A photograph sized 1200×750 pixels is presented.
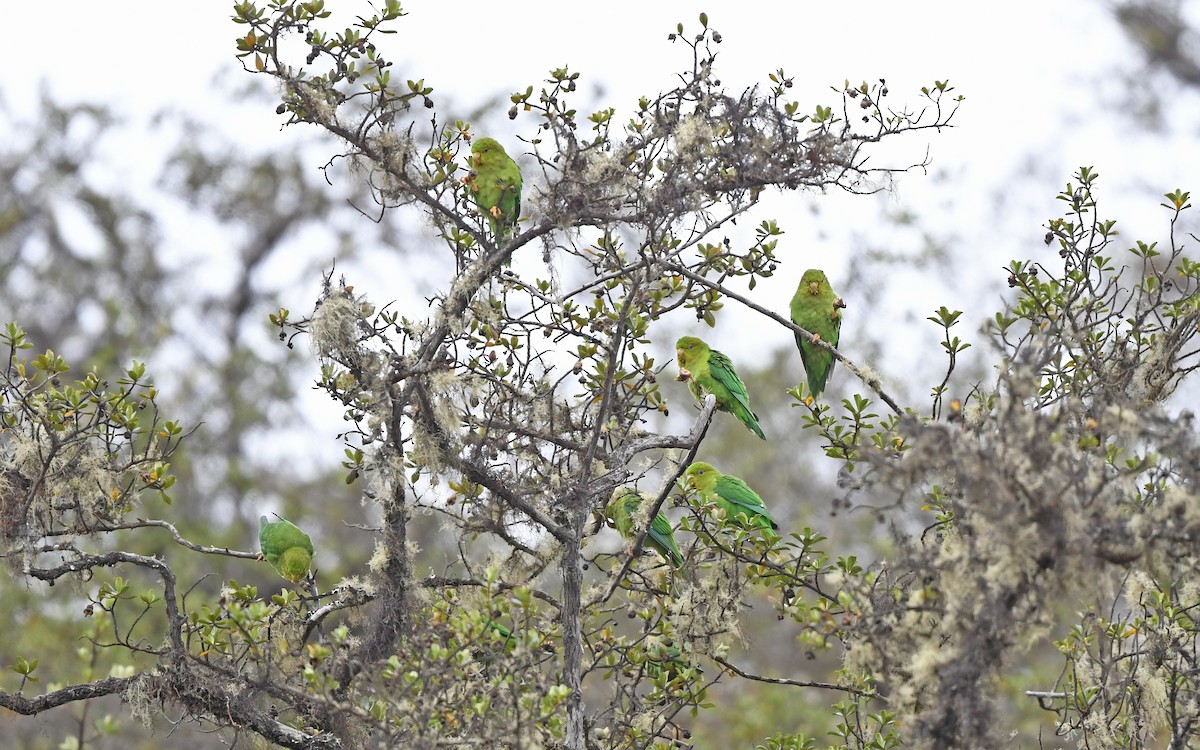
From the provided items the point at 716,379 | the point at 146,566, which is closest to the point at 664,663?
the point at 716,379

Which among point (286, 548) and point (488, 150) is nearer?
point (488, 150)

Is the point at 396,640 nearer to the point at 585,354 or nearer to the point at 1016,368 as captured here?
the point at 585,354

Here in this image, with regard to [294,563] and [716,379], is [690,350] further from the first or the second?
[294,563]

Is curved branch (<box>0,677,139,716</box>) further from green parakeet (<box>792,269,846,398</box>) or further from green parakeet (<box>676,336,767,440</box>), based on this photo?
green parakeet (<box>792,269,846,398</box>)

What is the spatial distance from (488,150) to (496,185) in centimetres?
40

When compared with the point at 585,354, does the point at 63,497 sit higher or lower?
lower

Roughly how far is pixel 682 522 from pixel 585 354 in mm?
703

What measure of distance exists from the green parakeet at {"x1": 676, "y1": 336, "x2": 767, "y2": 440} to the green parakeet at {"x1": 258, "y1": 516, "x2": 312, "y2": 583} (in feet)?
6.15

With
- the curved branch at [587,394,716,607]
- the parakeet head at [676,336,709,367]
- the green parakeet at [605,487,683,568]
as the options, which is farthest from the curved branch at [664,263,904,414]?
the parakeet head at [676,336,709,367]

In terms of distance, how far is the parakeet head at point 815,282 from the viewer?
6.15 metres

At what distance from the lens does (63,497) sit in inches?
177

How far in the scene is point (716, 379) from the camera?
19.3 feet

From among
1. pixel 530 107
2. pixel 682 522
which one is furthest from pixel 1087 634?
pixel 530 107

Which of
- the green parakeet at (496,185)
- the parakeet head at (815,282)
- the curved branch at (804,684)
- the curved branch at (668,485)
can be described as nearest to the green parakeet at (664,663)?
the curved branch at (804,684)
